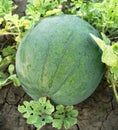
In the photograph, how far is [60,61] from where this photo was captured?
76.3 inches

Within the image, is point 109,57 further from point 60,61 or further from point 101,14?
point 101,14

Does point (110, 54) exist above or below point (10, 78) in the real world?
above

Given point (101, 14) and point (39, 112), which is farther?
point (101, 14)

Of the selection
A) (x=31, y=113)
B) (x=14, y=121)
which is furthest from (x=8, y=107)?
(x=31, y=113)

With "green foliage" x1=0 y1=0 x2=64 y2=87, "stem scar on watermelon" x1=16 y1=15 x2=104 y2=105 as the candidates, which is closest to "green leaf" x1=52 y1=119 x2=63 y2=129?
"stem scar on watermelon" x1=16 y1=15 x2=104 y2=105

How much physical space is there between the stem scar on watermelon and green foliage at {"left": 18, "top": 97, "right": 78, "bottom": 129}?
0.17ft

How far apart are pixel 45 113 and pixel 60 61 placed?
0.29 metres

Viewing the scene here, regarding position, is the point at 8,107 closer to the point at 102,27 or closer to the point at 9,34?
the point at 9,34

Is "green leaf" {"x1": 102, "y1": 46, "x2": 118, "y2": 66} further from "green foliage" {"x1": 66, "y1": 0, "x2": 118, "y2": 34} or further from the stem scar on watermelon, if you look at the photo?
"green foliage" {"x1": 66, "y1": 0, "x2": 118, "y2": 34}

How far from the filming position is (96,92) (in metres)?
2.31

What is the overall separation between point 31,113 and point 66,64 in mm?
330

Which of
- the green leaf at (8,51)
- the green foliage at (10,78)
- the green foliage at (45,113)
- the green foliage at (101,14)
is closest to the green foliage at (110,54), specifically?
the green foliage at (101,14)

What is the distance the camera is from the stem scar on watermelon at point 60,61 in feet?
6.37

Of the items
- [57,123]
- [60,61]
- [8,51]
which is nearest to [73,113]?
[57,123]
